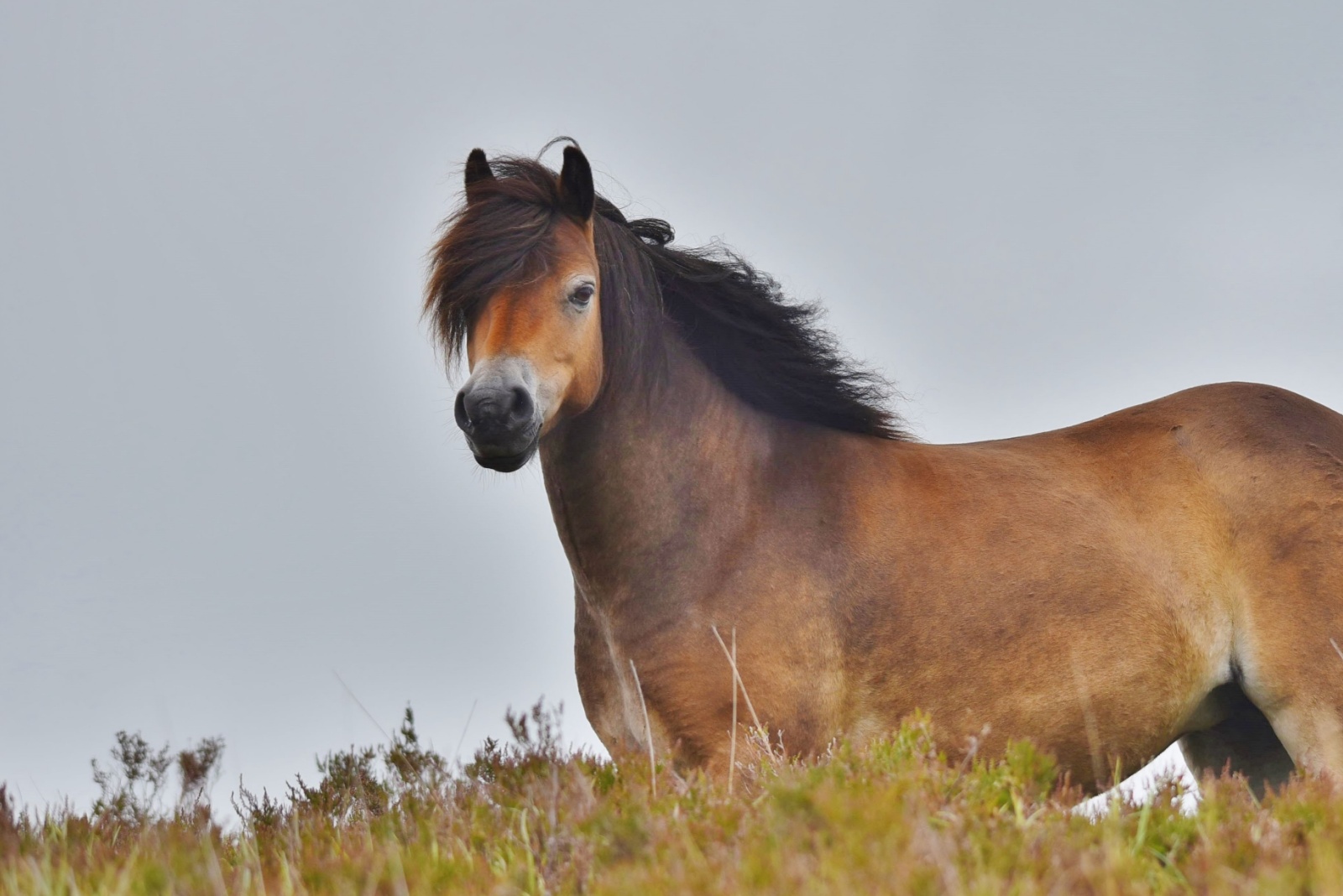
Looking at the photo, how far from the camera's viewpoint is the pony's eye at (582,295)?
190 inches

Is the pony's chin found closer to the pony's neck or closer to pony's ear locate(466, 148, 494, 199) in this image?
the pony's neck

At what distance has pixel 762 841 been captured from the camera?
251 centimetres

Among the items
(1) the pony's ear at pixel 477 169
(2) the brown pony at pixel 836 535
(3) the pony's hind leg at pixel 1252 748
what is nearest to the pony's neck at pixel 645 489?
(2) the brown pony at pixel 836 535

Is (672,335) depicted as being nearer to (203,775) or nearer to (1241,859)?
(203,775)

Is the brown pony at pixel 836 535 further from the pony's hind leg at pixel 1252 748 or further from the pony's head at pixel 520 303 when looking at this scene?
the pony's hind leg at pixel 1252 748

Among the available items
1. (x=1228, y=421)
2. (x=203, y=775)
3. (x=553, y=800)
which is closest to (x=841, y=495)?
(x=1228, y=421)

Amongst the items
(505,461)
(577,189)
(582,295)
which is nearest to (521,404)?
(505,461)

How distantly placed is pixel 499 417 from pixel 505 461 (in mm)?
177

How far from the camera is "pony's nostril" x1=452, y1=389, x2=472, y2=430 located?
14.3ft

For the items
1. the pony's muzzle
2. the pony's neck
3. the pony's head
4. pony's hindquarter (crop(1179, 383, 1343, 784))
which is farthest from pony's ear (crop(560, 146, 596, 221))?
pony's hindquarter (crop(1179, 383, 1343, 784))

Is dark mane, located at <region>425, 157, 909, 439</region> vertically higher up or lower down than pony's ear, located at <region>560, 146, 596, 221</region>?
lower down

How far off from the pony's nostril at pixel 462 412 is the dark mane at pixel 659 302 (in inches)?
23.2

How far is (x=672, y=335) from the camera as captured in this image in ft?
17.8

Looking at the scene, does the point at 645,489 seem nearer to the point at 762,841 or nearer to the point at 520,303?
the point at 520,303
